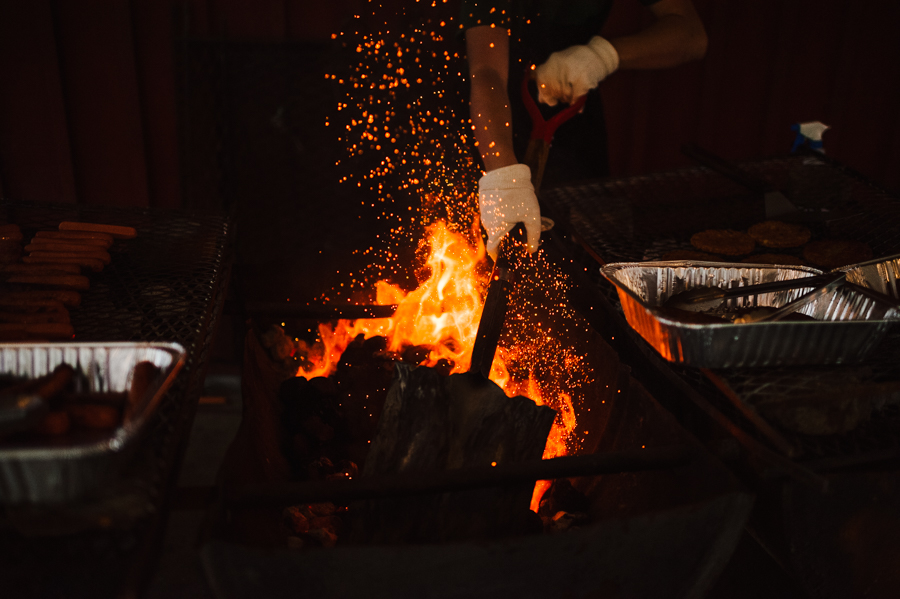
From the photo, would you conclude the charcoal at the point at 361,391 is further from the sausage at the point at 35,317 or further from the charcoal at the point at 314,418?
the sausage at the point at 35,317

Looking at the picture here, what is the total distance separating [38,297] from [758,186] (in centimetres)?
278

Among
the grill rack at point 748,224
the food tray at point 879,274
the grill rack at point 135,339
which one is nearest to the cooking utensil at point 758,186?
the grill rack at point 748,224

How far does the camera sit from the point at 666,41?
263 centimetres

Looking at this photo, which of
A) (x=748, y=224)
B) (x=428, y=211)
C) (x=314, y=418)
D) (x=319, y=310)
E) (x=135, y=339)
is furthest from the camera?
(x=428, y=211)

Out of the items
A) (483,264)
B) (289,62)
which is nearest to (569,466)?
(483,264)

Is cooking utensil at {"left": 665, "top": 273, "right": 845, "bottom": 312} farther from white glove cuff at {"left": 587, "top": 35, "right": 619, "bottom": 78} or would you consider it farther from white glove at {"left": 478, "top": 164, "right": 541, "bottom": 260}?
white glove cuff at {"left": 587, "top": 35, "right": 619, "bottom": 78}

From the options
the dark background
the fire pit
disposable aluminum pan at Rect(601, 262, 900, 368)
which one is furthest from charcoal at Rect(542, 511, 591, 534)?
the dark background

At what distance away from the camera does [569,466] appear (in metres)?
1.34

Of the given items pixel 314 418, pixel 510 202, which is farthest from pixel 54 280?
pixel 510 202

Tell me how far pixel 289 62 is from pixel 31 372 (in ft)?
8.28

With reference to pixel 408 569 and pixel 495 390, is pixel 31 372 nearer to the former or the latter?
pixel 408 569

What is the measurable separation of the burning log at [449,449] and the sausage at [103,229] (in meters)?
1.13

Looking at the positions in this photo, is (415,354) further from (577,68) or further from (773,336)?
(773,336)

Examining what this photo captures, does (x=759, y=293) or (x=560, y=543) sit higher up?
(x=759, y=293)
